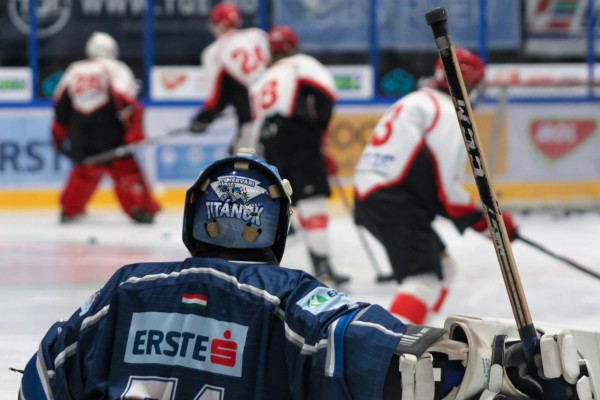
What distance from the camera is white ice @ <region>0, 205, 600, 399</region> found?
5293 mm

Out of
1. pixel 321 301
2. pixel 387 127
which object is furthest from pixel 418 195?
pixel 321 301

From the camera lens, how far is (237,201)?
75.8 inches

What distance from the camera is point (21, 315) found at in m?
5.23

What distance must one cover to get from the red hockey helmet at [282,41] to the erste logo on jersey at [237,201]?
4.52 metres

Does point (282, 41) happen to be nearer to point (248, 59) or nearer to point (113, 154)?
point (248, 59)

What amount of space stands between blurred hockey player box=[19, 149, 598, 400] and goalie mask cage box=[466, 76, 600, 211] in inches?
334

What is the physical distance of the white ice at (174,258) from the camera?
5.29 m

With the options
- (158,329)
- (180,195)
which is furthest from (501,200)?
(158,329)

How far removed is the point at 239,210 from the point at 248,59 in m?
6.69

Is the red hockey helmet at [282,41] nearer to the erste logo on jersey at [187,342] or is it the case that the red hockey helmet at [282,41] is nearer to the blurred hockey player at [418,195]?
the blurred hockey player at [418,195]

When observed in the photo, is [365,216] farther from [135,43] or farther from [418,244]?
[135,43]

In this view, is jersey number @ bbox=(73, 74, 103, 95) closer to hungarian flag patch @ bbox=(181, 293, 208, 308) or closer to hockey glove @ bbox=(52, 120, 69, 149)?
hockey glove @ bbox=(52, 120, 69, 149)

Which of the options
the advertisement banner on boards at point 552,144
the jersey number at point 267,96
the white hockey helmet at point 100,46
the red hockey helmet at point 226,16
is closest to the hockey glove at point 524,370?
the jersey number at point 267,96

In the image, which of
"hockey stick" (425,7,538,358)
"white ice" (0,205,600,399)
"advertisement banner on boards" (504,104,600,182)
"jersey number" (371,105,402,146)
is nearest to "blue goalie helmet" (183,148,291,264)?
"hockey stick" (425,7,538,358)
